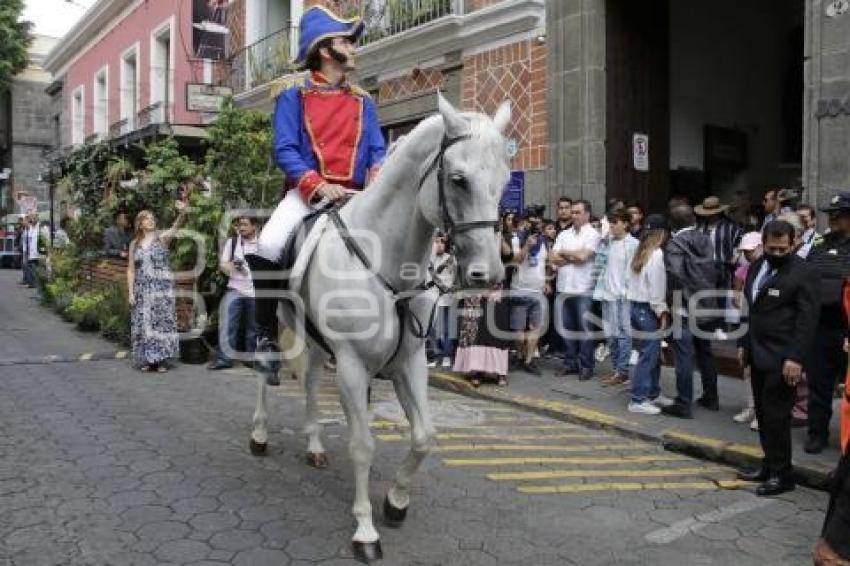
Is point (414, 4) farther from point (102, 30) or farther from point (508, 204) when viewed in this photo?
point (102, 30)

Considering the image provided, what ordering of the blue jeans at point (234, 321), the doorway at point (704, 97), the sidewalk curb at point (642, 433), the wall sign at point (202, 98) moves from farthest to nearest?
the wall sign at point (202, 98)
the doorway at point (704, 97)
the blue jeans at point (234, 321)
the sidewalk curb at point (642, 433)

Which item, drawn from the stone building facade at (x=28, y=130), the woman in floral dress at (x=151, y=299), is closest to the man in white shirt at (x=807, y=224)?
the woman in floral dress at (x=151, y=299)

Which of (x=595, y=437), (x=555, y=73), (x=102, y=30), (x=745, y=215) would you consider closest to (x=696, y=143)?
(x=745, y=215)

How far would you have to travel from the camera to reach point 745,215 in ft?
40.9

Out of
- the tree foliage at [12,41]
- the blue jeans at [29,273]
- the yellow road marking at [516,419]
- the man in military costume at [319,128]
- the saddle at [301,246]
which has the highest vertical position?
the tree foliage at [12,41]

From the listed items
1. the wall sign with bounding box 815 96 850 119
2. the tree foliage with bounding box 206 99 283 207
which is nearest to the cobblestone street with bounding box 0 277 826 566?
the wall sign with bounding box 815 96 850 119

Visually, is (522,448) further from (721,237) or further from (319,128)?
(721,237)

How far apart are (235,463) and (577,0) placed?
7.67 metres

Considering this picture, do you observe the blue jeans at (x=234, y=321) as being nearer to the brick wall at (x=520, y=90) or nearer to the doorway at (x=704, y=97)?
the brick wall at (x=520, y=90)

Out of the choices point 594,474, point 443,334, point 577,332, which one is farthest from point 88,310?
point 594,474

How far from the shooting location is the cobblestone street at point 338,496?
4.04m

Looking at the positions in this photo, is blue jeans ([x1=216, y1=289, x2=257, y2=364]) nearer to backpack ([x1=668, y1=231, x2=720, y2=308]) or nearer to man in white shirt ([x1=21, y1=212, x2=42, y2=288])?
backpack ([x1=668, y1=231, x2=720, y2=308])

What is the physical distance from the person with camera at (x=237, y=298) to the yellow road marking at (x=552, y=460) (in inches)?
170

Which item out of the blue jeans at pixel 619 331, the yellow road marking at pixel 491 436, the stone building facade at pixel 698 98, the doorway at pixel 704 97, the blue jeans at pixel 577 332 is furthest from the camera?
the doorway at pixel 704 97
